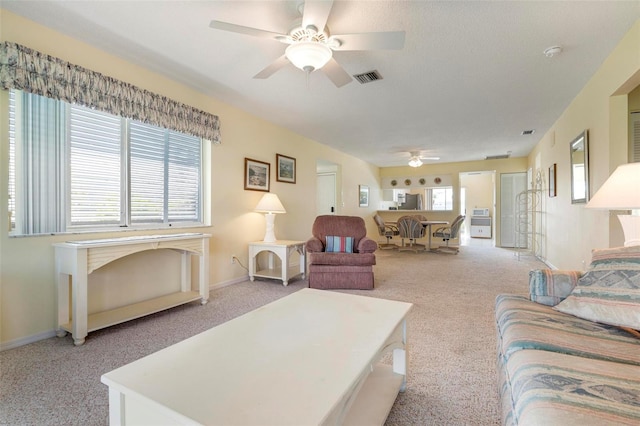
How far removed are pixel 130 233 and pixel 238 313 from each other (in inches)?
50.1

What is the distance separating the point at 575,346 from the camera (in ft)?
3.58

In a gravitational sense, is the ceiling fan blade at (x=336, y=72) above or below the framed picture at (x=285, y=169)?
above

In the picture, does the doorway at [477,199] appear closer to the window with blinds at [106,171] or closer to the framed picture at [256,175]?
the framed picture at [256,175]

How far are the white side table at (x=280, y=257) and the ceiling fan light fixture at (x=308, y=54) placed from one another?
2377 mm

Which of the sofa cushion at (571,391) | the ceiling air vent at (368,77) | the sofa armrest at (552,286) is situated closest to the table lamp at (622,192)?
the sofa armrest at (552,286)

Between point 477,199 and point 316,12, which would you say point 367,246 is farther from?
point 477,199

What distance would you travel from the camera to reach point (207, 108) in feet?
11.4

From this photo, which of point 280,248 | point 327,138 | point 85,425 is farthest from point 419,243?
point 85,425

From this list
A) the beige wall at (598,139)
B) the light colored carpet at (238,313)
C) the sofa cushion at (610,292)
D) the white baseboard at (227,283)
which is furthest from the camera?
the white baseboard at (227,283)

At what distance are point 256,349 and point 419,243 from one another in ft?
25.4

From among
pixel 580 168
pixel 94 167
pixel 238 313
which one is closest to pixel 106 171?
pixel 94 167

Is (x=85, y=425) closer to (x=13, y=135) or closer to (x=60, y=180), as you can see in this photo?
(x=60, y=180)

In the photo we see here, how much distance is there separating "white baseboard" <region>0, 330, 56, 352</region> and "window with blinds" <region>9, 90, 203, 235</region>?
0.78 m

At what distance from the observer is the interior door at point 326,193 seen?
700 cm
